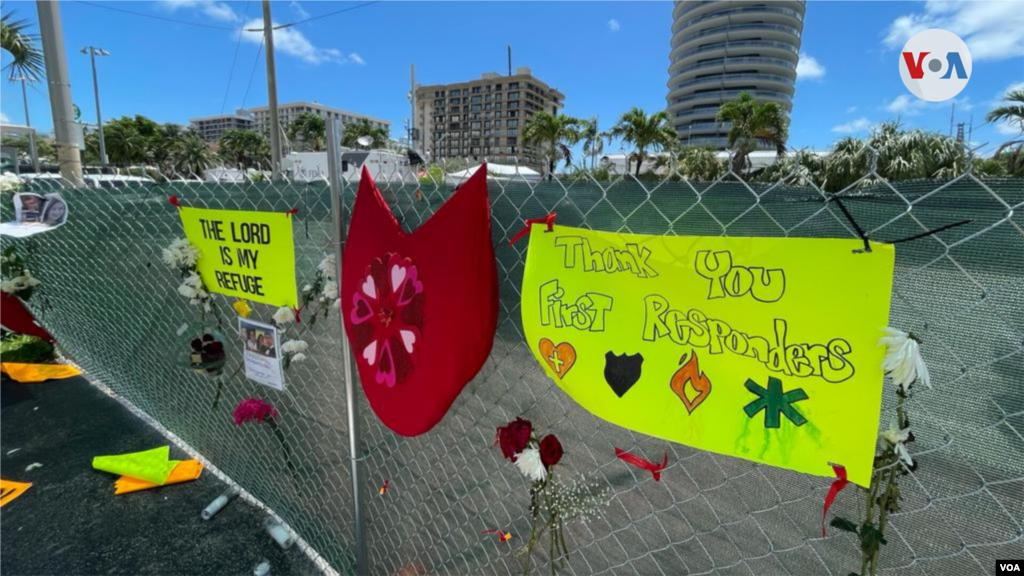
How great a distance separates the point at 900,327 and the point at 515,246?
81 cm

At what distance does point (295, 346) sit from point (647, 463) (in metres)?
1.47

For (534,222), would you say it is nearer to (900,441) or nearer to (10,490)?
(900,441)

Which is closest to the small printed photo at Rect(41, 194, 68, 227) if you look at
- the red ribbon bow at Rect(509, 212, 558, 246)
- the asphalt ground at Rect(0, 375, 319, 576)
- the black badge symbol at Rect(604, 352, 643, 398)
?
the asphalt ground at Rect(0, 375, 319, 576)

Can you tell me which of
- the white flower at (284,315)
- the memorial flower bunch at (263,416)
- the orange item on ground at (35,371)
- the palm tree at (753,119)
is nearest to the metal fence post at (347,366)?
the white flower at (284,315)

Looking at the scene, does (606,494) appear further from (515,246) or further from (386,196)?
(386,196)

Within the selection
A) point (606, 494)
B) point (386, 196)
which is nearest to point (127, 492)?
point (386, 196)

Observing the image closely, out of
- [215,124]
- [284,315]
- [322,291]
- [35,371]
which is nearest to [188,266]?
[284,315]

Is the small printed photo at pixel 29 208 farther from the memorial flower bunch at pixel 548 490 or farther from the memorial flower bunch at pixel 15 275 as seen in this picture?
the memorial flower bunch at pixel 548 490

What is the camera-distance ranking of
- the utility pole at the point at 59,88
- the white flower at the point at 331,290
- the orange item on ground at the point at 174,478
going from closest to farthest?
the white flower at the point at 331,290 < the orange item on ground at the point at 174,478 < the utility pole at the point at 59,88

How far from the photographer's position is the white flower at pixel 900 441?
0.73 meters

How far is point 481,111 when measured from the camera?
327 ft

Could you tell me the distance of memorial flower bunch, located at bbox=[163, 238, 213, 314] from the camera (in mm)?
2117

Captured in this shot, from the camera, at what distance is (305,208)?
176 cm

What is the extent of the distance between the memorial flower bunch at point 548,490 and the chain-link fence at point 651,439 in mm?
47
